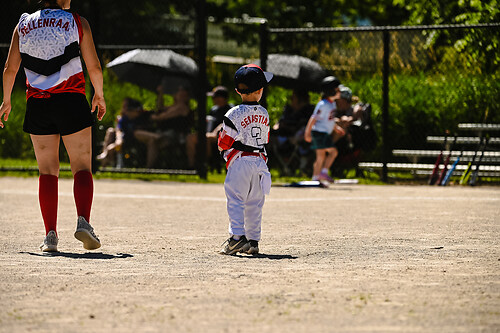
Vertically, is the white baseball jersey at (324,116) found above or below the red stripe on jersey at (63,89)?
below

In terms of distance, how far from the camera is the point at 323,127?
569 inches

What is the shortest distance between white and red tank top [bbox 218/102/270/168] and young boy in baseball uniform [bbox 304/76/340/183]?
673cm

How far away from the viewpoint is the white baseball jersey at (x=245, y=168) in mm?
7359

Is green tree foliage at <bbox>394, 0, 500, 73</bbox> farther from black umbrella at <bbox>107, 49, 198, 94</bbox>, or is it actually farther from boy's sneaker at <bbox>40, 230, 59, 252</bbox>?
boy's sneaker at <bbox>40, 230, 59, 252</bbox>

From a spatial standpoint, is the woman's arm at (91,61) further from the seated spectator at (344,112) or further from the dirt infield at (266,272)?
the seated spectator at (344,112)

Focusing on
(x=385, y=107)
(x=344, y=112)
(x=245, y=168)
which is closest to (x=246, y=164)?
(x=245, y=168)

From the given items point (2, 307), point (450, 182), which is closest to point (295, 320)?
point (2, 307)

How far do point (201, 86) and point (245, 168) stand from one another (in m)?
8.41

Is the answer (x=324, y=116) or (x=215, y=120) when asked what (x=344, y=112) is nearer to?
(x=324, y=116)

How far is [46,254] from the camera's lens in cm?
715

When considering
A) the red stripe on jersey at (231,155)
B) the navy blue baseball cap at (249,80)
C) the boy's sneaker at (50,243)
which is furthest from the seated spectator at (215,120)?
the boy's sneaker at (50,243)

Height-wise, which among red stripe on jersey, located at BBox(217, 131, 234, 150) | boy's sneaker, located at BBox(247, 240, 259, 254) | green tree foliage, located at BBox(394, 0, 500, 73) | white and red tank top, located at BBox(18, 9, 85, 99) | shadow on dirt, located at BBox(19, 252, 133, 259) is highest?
green tree foliage, located at BBox(394, 0, 500, 73)

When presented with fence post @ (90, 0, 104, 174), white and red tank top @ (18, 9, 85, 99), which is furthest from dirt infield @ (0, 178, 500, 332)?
fence post @ (90, 0, 104, 174)

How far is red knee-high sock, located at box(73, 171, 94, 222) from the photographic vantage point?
289 inches
